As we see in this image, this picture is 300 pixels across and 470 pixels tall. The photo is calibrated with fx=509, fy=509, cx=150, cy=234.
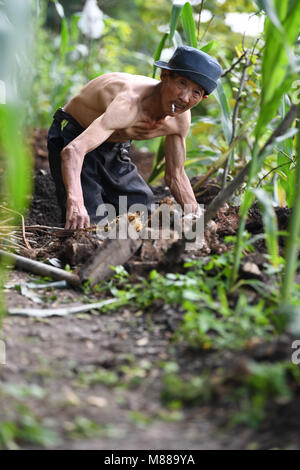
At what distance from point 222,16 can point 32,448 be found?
23.0 feet

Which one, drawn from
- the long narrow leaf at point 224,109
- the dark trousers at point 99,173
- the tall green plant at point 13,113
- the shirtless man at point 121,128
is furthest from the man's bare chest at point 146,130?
the tall green plant at point 13,113

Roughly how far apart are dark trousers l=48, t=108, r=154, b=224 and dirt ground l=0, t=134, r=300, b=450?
3.53ft

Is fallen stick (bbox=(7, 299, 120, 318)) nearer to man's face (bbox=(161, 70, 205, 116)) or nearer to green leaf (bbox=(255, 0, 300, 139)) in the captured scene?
green leaf (bbox=(255, 0, 300, 139))

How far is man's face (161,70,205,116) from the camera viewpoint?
1.98m

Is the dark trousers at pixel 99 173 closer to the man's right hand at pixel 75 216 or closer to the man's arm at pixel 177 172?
the man's arm at pixel 177 172

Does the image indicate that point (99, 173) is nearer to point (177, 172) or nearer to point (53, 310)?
point (177, 172)

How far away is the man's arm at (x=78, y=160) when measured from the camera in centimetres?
194

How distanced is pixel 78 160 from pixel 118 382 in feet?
3.61

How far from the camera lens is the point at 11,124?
799 mm

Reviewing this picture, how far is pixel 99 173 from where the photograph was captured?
2.52 m

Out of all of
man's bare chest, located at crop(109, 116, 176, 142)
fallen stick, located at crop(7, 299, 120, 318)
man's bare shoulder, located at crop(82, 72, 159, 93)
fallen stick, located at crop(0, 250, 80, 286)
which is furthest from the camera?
man's bare chest, located at crop(109, 116, 176, 142)

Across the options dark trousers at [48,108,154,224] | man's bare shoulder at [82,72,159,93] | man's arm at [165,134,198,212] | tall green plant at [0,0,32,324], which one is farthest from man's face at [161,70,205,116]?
tall green plant at [0,0,32,324]

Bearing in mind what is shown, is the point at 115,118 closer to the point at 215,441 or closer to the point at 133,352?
the point at 133,352

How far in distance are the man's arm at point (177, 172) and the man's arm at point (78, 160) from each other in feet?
1.64
